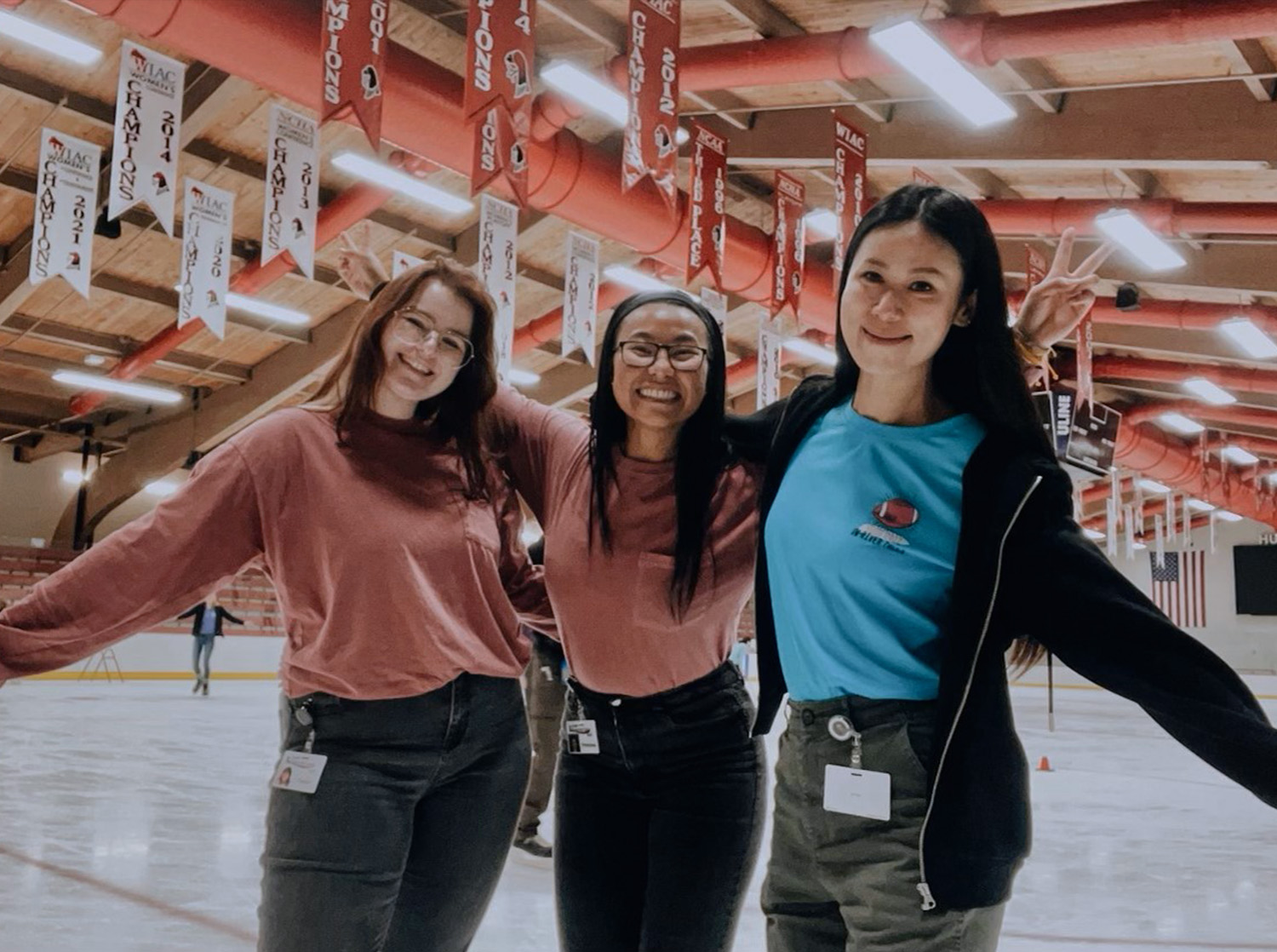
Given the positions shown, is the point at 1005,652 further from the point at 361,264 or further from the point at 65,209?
the point at 65,209

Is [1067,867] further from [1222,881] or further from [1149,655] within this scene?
[1149,655]

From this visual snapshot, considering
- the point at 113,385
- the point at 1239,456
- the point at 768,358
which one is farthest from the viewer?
the point at 1239,456

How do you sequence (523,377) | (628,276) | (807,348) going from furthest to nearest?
(523,377) < (807,348) < (628,276)

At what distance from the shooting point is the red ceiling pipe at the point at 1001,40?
20.4 feet

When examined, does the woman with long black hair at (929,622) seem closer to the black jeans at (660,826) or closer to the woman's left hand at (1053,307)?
the woman's left hand at (1053,307)

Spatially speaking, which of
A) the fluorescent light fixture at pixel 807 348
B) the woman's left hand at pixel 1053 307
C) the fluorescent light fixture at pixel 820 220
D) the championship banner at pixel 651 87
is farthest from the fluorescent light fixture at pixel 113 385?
the woman's left hand at pixel 1053 307

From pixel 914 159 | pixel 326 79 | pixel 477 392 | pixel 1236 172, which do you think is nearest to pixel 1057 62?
pixel 914 159

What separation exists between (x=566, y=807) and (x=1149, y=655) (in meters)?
1.07

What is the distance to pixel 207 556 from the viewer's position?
1.81 metres

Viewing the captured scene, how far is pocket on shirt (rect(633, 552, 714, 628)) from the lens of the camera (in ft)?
6.48

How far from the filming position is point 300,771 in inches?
68.9

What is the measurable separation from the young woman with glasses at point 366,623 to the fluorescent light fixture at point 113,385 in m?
16.3

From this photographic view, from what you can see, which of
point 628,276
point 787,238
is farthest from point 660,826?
point 628,276

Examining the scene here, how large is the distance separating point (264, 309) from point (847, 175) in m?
8.75
